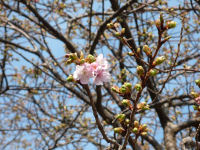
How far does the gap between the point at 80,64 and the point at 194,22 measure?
4387 millimetres

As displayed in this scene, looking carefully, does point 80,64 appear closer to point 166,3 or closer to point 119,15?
point 119,15

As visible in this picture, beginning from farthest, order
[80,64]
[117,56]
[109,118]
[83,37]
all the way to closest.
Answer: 1. [83,37]
2. [117,56]
3. [109,118]
4. [80,64]

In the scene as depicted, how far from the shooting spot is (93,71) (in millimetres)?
1142

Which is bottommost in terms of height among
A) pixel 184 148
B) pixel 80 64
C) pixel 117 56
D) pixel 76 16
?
pixel 184 148

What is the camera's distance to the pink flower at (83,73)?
1012 mm

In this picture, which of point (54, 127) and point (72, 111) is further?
point (72, 111)

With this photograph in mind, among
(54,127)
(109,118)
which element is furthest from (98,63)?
(54,127)

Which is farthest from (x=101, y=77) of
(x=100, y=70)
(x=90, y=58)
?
(x=90, y=58)

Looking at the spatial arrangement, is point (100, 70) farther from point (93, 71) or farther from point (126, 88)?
point (126, 88)

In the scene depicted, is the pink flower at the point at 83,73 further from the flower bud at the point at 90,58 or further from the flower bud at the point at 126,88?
the flower bud at the point at 126,88

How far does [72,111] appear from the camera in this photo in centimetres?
538

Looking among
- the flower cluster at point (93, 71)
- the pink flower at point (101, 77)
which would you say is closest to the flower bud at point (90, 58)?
the flower cluster at point (93, 71)

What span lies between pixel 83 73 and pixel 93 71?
10cm

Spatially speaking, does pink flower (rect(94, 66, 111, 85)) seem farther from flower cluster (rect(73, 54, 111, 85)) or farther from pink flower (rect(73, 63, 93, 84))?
pink flower (rect(73, 63, 93, 84))
